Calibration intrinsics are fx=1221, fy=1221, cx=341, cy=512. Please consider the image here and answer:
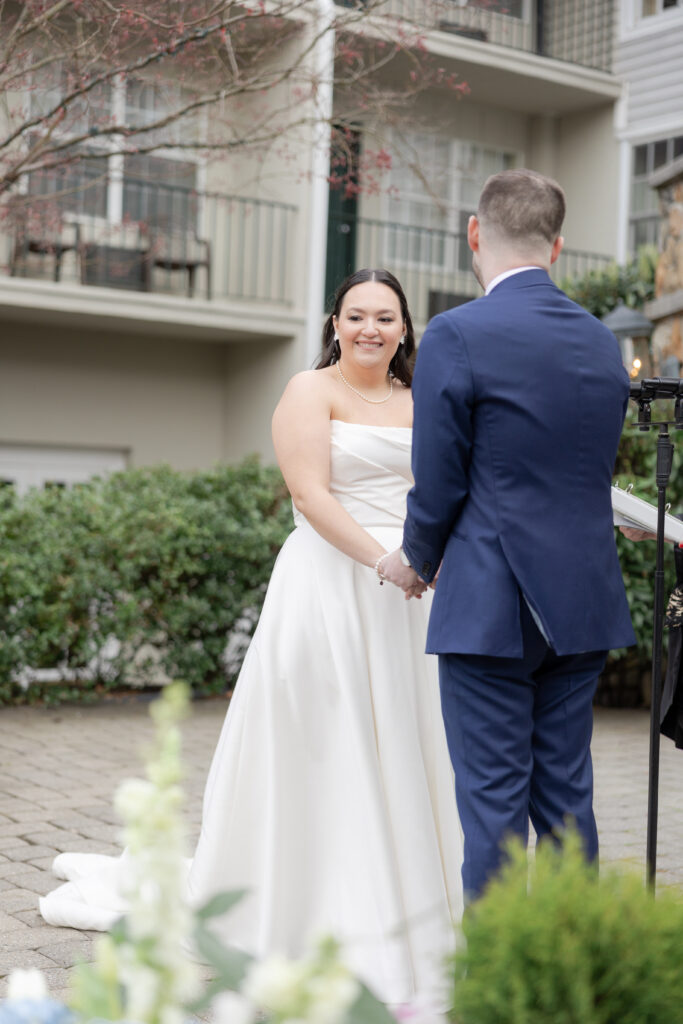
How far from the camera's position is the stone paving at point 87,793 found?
3.86m

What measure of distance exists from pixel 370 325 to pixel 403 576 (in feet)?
2.97

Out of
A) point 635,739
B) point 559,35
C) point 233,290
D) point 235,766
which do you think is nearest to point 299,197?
point 233,290

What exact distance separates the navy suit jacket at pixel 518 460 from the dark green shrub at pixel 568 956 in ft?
4.01

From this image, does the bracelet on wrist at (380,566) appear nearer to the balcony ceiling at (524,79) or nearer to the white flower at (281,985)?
the white flower at (281,985)

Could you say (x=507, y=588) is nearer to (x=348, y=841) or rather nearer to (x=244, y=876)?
(x=348, y=841)

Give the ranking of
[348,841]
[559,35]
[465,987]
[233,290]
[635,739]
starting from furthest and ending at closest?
[559,35]
[233,290]
[635,739]
[348,841]
[465,987]

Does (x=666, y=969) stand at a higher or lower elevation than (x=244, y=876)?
Result: higher

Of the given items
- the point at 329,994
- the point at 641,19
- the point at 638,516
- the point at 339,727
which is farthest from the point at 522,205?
the point at 641,19

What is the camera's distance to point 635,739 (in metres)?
7.85

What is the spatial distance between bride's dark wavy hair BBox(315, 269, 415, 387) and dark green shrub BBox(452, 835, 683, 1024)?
2496 mm

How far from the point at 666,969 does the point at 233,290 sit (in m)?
14.1

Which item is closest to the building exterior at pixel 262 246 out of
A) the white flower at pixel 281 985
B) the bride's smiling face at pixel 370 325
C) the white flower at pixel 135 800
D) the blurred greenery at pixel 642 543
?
the blurred greenery at pixel 642 543

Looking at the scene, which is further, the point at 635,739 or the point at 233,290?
the point at 233,290

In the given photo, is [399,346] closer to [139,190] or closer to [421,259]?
[139,190]
